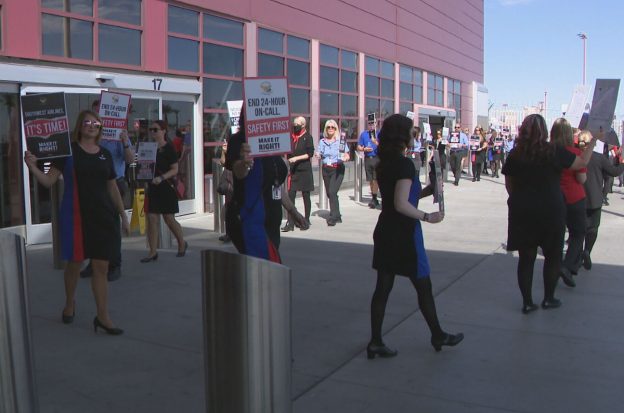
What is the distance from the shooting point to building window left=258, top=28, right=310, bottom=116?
46.0 ft

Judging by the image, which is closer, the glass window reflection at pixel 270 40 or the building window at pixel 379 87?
the glass window reflection at pixel 270 40

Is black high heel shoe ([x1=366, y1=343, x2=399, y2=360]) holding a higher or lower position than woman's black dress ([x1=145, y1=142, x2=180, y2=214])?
lower

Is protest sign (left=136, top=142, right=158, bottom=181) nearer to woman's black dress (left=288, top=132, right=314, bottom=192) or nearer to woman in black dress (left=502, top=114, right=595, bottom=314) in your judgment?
woman's black dress (left=288, top=132, right=314, bottom=192)

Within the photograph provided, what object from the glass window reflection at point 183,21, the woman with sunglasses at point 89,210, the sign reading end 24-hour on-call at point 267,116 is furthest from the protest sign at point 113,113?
the glass window reflection at point 183,21

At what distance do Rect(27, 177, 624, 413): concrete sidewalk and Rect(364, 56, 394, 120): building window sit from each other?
11.6m

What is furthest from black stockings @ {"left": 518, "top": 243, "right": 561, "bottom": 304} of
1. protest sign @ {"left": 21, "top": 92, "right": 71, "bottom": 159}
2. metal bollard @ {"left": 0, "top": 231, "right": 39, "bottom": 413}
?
metal bollard @ {"left": 0, "top": 231, "right": 39, "bottom": 413}

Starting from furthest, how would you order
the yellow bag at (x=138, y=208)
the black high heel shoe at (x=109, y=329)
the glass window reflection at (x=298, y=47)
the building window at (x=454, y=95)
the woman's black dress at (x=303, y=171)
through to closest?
the building window at (x=454, y=95)
the glass window reflection at (x=298, y=47)
the woman's black dress at (x=303, y=171)
the yellow bag at (x=138, y=208)
the black high heel shoe at (x=109, y=329)

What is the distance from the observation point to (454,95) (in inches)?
1085

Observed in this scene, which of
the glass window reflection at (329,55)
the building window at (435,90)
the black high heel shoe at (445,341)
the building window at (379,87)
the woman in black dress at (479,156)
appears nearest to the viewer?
the black high heel shoe at (445,341)

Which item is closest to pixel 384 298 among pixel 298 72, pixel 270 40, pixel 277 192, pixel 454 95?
pixel 277 192

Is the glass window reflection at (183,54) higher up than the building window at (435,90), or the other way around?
the building window at (435,90)

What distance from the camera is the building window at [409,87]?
2166 centimetres

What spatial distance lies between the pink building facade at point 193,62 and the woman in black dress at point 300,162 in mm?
2280

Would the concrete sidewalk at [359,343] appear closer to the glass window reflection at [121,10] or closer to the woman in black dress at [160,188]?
the woman in black dress at [160,188]
